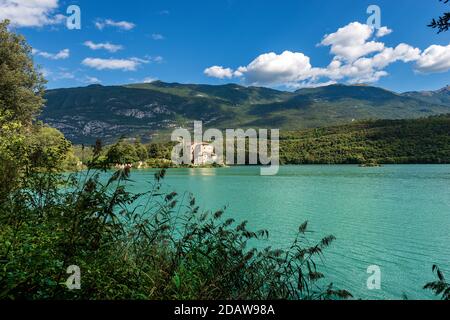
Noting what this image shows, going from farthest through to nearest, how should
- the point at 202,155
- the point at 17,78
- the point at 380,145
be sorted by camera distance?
1. the point at 380,145
2. the point at 202,155
3. the point at 17,78

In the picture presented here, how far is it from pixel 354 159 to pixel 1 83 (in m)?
148

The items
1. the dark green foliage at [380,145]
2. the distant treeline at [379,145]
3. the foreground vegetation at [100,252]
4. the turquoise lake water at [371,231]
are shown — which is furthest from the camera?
the dark green foliage at [380,145]

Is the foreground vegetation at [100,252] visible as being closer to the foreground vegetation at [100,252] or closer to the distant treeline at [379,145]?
the foreground vegetation at [100,252]

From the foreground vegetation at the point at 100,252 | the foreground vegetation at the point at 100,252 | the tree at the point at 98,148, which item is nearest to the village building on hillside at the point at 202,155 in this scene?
the foreground vegetation at the point at 100,252

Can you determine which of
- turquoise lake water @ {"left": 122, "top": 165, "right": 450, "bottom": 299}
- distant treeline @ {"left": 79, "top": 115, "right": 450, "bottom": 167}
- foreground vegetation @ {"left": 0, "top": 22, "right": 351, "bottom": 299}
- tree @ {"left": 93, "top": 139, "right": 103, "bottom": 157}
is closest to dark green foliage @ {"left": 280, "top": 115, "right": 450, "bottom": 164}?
distant treeline @ {"left": 79, "top": 115, "right": 450, "bottom": 167}

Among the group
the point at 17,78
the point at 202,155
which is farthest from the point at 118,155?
the point at 202,155

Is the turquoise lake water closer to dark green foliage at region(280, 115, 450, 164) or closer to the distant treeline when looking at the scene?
the distant treeline

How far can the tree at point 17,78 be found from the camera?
2447 cm

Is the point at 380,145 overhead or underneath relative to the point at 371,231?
overhead

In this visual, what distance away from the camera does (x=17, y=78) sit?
24.7 metres

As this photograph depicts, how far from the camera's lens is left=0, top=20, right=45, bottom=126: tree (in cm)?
2447

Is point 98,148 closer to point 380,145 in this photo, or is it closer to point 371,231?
point 371,231
